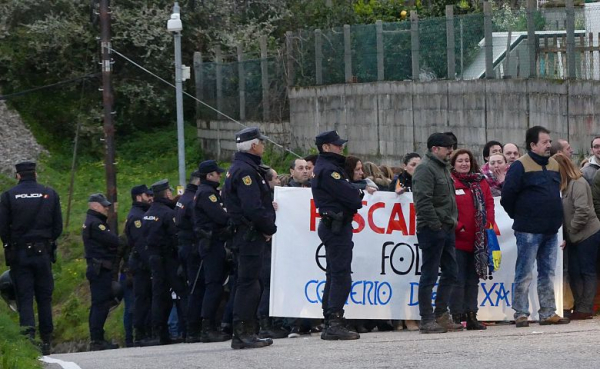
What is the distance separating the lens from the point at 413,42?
80.8 feet

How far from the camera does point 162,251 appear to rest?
56.1 ft

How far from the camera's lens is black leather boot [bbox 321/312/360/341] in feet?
42.8

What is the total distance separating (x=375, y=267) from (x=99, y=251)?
12.8ft

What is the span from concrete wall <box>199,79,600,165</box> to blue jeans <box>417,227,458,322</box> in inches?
261

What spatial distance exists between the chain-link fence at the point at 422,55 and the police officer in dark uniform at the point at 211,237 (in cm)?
706

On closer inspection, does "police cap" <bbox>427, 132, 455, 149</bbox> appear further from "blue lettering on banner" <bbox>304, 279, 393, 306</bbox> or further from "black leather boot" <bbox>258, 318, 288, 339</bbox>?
"black leather boot" <bbox>258, 318, 288, 339</bbox>

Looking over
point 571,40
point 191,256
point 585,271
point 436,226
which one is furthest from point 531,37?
point 436,226

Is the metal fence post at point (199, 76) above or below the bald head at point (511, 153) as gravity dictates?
above

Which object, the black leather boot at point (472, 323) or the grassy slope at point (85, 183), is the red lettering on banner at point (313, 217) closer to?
the black leather boot at point (472, 323)

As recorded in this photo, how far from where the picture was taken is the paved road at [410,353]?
35.0ft

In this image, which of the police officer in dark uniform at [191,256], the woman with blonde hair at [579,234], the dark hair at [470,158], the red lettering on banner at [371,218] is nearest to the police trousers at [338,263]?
the dark hair at [470,158]

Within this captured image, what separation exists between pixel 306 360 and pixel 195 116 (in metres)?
28.5

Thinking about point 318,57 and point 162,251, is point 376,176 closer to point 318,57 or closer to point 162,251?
point 162,251

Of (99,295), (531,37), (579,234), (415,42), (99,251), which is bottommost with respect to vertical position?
(99,295)
